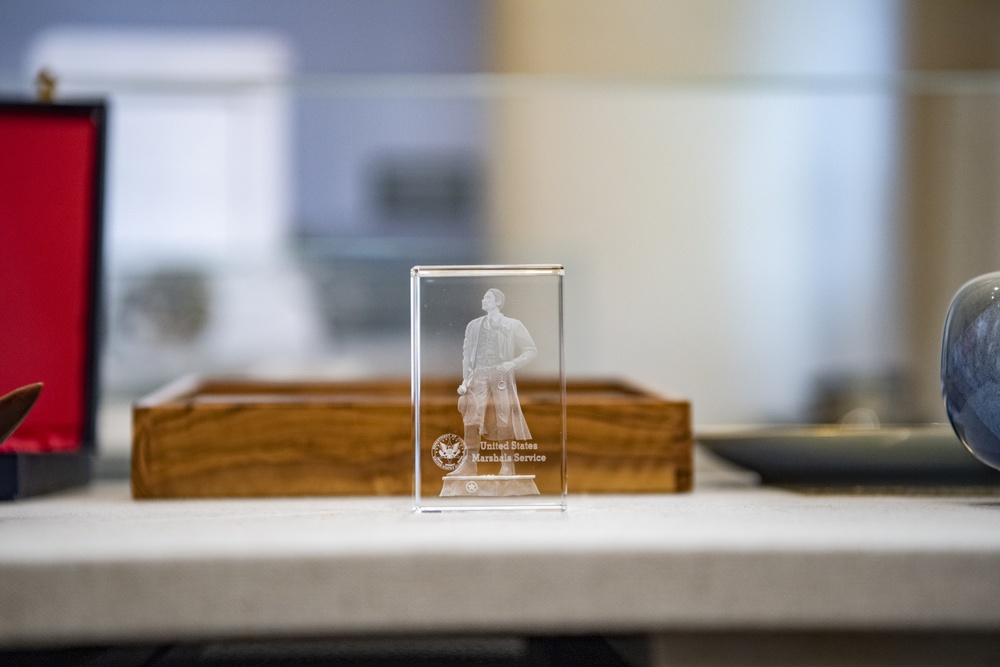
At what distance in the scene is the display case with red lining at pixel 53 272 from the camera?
1.98 ft

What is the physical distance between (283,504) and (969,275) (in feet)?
3.50

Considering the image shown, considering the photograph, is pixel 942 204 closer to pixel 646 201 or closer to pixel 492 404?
pixel 646 201

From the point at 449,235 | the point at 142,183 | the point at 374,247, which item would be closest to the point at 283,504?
the point at 374,247

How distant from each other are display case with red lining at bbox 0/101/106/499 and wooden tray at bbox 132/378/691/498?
95mm

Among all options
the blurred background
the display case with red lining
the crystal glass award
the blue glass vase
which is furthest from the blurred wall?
the display case with red lining

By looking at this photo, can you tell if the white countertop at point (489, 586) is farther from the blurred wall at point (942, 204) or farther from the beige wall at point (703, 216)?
the blurred wall at point (942, 204)

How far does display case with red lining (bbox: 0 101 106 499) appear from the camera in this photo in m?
0.60

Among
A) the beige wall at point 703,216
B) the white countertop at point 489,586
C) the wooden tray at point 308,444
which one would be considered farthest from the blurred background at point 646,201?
the white countertop at point 489,586

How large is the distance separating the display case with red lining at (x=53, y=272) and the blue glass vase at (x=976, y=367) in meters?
0.53

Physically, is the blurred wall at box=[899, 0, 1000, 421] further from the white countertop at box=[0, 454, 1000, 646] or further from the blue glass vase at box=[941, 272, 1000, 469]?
the white countertop at box=[0, 454, 1000, 646]

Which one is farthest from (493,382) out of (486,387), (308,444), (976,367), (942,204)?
(942,204)

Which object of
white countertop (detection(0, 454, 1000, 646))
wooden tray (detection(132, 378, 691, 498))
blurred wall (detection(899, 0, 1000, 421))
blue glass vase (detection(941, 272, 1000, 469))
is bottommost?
white countertop (detection(0, 454, 1000, 646))

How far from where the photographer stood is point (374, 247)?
1.38 metres

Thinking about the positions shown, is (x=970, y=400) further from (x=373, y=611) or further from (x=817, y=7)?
(x=817, y=7)
